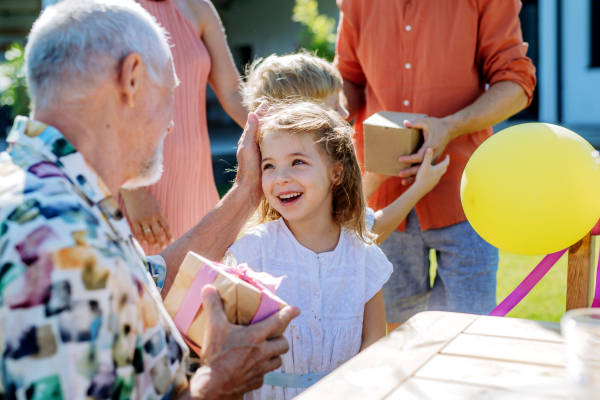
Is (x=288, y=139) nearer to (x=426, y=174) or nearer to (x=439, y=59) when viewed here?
(x=426, y=174)

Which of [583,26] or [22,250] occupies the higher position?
[583,26]

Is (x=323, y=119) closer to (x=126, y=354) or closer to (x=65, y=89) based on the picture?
(x=65, y=89)

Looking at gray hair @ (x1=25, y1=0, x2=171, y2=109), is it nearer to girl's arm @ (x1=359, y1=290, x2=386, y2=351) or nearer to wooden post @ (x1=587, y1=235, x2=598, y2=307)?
girl's arm @ (x1=359, y1=290, x2=386, y2=351)

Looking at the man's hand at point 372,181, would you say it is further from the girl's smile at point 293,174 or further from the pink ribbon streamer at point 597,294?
the pink ribbon streamer at point 597,294

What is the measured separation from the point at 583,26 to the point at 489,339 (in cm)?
1104

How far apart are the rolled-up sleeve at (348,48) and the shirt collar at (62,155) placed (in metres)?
1.88

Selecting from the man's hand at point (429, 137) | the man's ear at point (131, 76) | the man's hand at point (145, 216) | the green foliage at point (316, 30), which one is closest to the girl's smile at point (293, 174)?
the man's hand at point (429, 137)

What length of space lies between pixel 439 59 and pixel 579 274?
1.17m

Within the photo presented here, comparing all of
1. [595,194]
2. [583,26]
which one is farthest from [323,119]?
[583,26]

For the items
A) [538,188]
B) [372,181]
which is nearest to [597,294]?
[538,188]

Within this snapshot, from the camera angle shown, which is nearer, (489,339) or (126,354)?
(126,354)

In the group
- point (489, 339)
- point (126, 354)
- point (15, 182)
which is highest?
point (15, 182)

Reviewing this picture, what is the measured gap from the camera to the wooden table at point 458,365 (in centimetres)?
108

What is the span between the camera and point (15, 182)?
1076 millimetres
